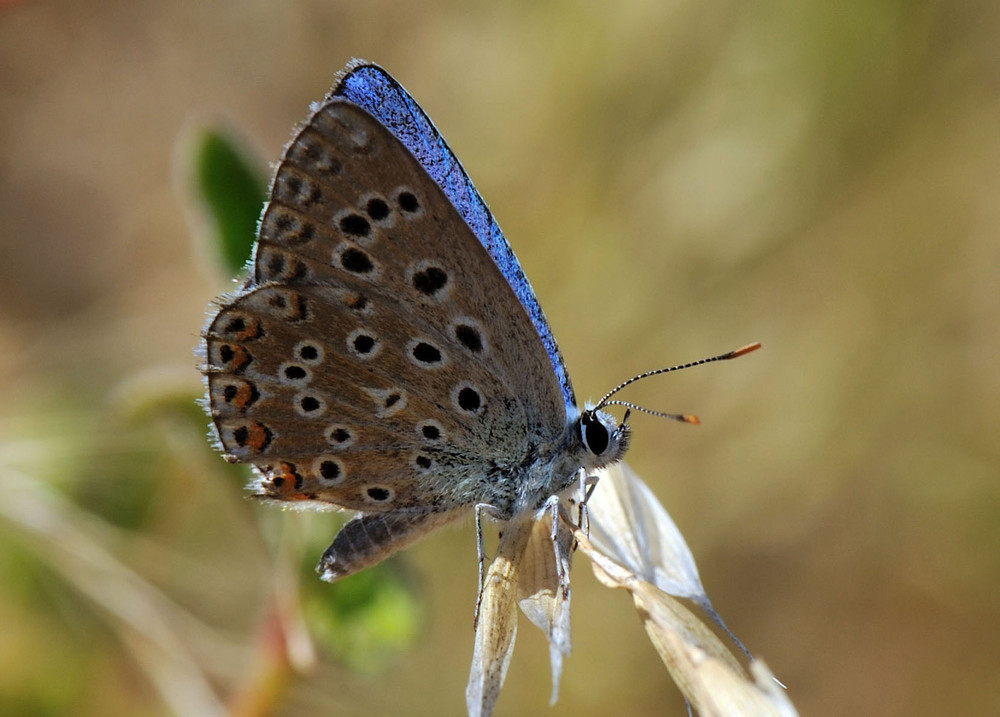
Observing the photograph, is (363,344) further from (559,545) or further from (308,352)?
(559,545)

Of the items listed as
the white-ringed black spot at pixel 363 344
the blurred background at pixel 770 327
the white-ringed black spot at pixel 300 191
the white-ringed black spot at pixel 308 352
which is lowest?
the blurred background at pixel 770 327

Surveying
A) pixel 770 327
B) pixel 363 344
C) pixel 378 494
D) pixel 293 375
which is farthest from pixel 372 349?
pixel 770 327

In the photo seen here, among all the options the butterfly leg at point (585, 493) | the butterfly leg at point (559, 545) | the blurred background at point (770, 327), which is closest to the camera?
the butterfly leg at point (559, 545)

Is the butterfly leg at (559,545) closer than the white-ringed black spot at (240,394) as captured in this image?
Yes

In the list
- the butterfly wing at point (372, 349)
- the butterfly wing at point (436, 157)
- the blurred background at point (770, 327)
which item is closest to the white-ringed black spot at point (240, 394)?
the butterfly wing at point (372, 349)

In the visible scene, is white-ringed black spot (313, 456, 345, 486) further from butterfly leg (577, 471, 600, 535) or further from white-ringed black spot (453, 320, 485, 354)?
butterfly leg (577, 471, 600, 535)

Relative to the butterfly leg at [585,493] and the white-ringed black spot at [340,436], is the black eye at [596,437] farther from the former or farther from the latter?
the white-ringed black spot at [340,436]

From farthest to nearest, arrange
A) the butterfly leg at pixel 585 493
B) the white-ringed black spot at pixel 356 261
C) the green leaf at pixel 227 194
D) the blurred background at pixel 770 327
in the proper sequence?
the blurred background at pixel 770 327
the green leaf at pixel 227 194
the white-ringed black spot at pixel 356 261
the butterfly leg at pixel 585 493

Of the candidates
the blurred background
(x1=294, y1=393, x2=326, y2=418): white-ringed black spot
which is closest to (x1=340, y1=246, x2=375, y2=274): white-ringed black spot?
(x1=294, y1=393, x2=326, y2=418): white-ringed black spot
